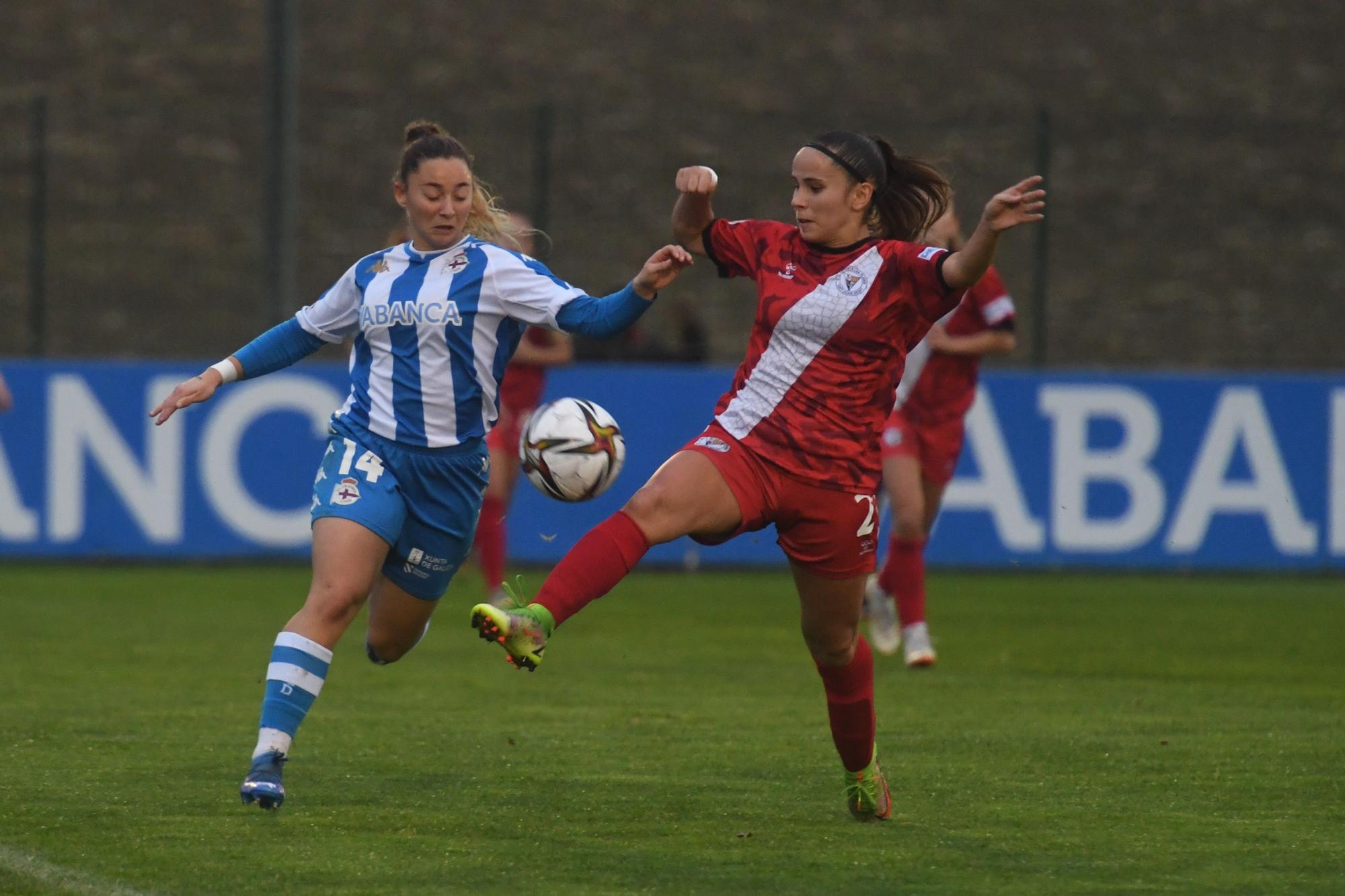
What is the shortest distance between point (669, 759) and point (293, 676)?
153 centimetres

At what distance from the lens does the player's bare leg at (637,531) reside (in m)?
5.14

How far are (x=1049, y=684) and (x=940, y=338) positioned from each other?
183 cm

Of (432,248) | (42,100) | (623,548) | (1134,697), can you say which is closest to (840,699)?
(623,548)

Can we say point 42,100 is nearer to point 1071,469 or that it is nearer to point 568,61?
point 568,61

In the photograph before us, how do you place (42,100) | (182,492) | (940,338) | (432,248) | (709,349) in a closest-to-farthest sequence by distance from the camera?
1. (432,248)
2. (940,338)
3. (182,492)
4. (42,100)
5. (709,349)

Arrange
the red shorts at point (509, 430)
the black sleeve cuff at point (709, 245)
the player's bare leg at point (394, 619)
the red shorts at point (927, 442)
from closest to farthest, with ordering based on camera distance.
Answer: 1. the black sleeve cuff at point (709, 245)
2. the player's bare leg at point (394, 619)
3. the red shorts at point (927, 442)
4. the red shorts at point (509, 430)

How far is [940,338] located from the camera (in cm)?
979

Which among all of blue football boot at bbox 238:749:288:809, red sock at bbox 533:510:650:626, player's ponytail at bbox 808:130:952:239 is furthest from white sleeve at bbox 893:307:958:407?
blue football boot at bbox 238:749:288:809

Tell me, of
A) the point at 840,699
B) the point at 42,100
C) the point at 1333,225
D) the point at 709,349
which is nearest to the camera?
the point at 840,699

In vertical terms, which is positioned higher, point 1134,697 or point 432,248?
point 432,248

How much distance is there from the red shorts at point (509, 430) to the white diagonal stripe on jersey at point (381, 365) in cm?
513

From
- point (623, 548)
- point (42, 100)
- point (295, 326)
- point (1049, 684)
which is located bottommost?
point (1049, 684)

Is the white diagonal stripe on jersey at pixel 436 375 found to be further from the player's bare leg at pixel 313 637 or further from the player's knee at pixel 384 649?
the player's knee at pixel 384 649

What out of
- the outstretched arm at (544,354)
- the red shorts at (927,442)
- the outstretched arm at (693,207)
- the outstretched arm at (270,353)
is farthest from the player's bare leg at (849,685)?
the outstretched arm at (544,354)
